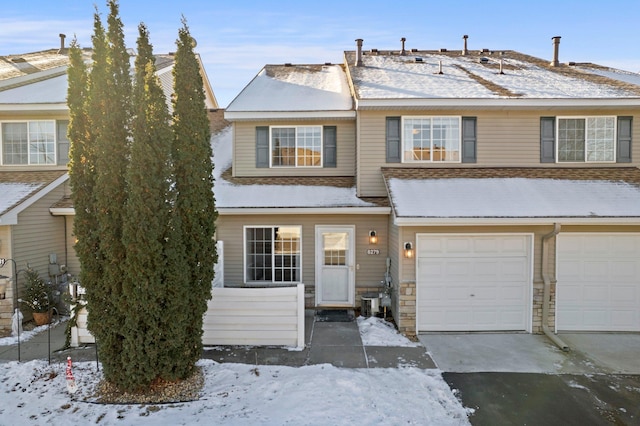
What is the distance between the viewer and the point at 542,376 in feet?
21.2

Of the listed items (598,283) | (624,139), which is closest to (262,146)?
(598,283)

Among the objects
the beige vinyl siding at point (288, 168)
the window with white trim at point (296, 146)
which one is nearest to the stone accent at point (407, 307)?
the beige vinyl siding at point (288, 168)

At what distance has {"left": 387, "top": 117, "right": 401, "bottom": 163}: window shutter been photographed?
10.4m

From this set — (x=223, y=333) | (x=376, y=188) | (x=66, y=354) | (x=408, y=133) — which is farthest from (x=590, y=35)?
(x=66, y=354)

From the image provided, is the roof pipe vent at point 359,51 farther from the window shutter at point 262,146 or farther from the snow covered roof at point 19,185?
the snow covered roof at point 19,185

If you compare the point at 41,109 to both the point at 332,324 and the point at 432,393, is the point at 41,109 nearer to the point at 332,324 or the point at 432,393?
the point at 332,324

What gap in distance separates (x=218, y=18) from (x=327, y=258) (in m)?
7.33

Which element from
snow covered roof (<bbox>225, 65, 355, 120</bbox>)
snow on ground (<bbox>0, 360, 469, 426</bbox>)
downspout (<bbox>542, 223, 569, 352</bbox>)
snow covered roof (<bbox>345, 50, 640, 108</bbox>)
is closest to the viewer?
snow on ground (<bbox>0, 360, 469, 426</bbox>)

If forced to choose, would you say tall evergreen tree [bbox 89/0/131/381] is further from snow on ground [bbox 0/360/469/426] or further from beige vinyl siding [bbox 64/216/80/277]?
beige vinyl siding [bbox 64/216/80/277]

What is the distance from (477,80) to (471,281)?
6286mm

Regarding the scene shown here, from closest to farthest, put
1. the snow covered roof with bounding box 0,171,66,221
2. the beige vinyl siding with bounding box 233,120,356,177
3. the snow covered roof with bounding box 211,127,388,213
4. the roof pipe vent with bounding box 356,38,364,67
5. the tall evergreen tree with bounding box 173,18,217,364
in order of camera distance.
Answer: the tall evergreen tree with bounding box 173,18,217,364
the snow covered roof with bounding box 0,171,66,221
the snow covered roof with bounding box 211,127,388,213
the beige vinyl siding with bounding box 233,120,356,177
the roof pipe vent with bounding box 356,38,364,67

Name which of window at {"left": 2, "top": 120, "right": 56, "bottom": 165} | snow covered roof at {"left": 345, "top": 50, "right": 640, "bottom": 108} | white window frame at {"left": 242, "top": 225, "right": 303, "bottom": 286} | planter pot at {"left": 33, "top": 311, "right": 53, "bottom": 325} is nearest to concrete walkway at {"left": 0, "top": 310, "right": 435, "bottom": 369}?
planter pot at {"left": 33, "top": 311, "right": 53, "bottom": 325}

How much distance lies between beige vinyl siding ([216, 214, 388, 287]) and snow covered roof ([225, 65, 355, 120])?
300 cm

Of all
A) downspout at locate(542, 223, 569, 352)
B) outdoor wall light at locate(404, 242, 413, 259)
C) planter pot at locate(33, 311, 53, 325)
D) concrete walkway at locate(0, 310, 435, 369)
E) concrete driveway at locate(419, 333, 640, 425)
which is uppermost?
outdoor wall light at locate(404, 242, 413, 259)
